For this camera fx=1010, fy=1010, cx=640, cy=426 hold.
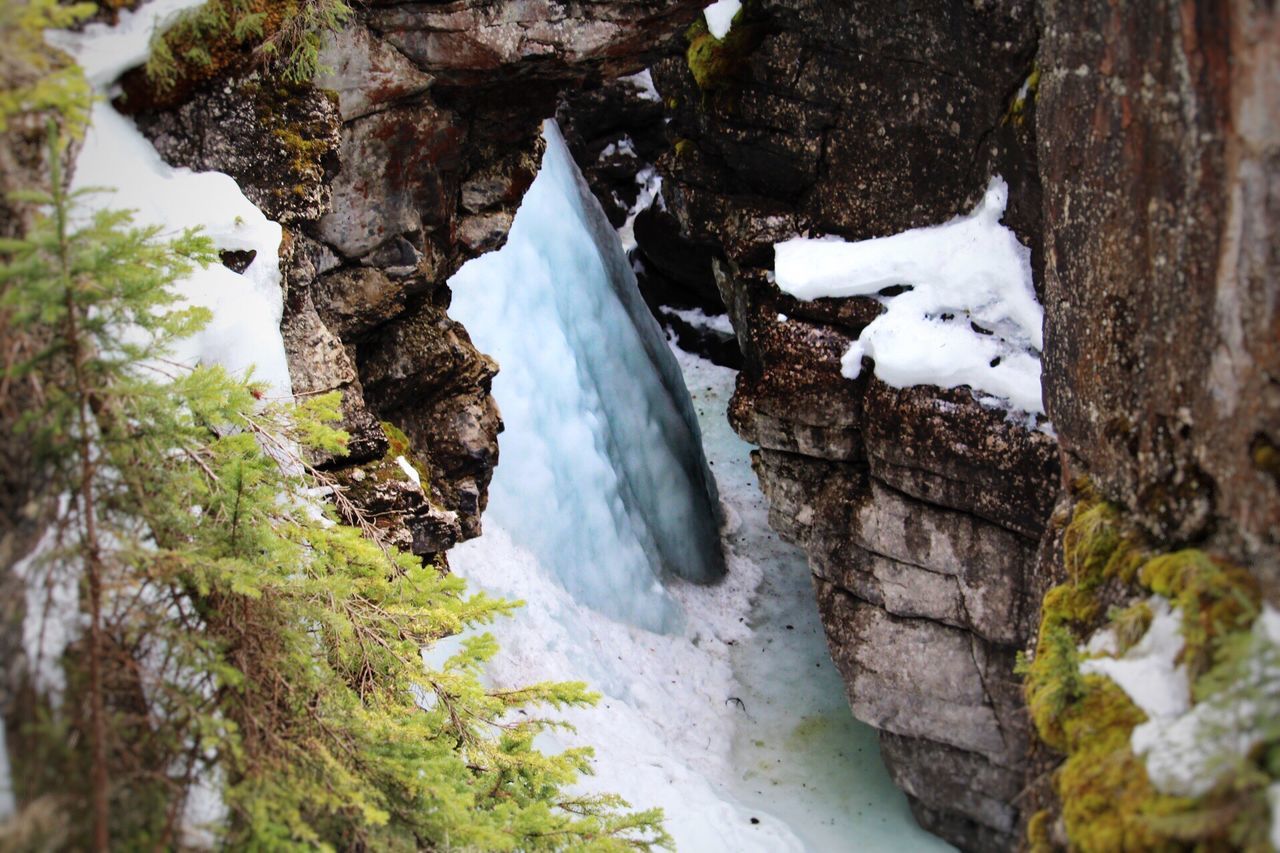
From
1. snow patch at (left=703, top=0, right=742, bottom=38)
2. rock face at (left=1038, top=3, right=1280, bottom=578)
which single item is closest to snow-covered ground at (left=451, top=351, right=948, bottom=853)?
snow patch at (left=703, top=0, right=742, bottom=38)

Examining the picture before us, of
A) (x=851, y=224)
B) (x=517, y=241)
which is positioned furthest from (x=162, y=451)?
(x=517, y=241)

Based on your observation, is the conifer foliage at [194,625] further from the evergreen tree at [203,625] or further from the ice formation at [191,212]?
the ice formation at [191,212]

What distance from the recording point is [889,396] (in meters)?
9.45

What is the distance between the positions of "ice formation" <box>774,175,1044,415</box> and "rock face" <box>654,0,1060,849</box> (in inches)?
6.2

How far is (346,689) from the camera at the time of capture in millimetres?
4746

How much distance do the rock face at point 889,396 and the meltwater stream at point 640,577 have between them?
144cm

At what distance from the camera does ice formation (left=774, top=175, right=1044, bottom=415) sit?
899 centimetres

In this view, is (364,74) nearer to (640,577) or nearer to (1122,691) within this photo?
(1122,691)

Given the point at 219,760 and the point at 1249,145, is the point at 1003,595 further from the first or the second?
the point at 219,760

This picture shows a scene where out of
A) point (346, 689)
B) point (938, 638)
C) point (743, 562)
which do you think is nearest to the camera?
point (346, 689)

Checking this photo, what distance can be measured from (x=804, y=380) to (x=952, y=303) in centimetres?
157

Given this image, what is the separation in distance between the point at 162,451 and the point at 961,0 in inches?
298

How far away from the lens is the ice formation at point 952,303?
8.99 metres

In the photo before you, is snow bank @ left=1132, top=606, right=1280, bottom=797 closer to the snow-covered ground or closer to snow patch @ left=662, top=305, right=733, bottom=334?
the snow-covered ground
